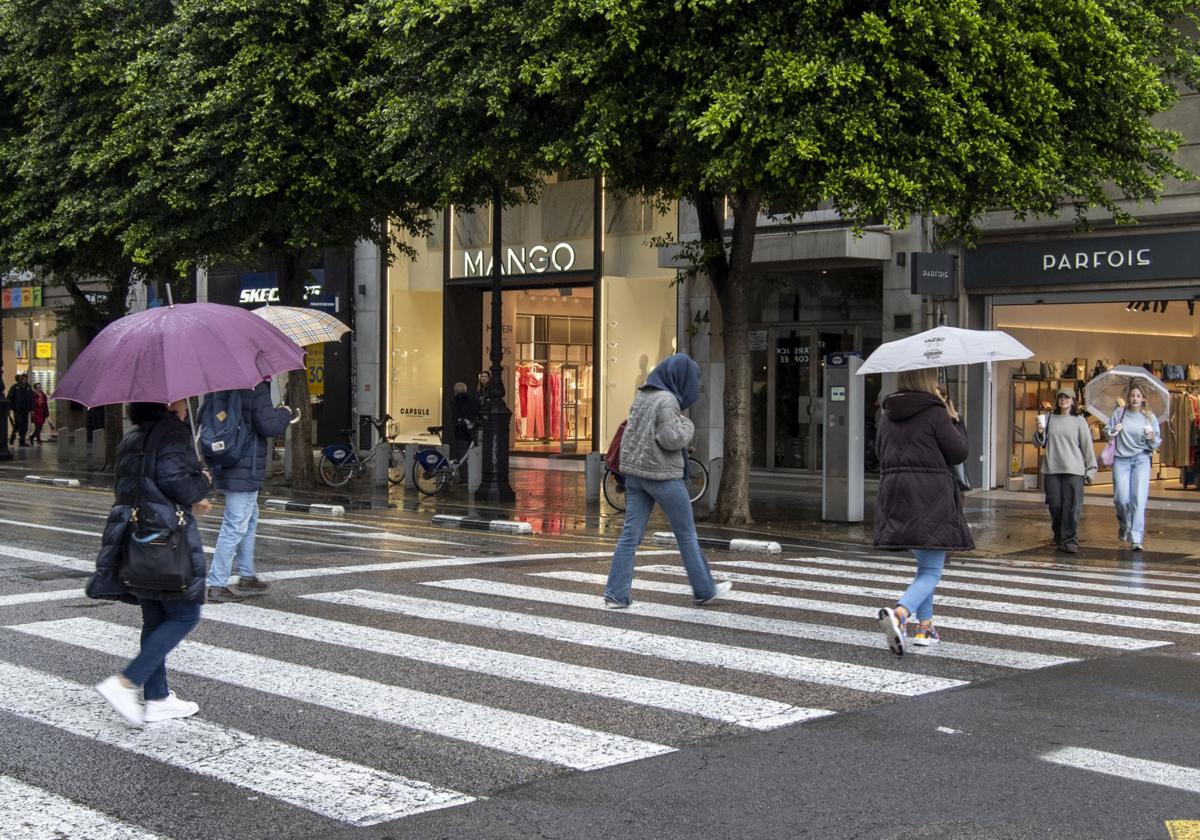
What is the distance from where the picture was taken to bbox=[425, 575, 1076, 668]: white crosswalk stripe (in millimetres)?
8164

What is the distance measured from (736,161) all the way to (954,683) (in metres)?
8.12

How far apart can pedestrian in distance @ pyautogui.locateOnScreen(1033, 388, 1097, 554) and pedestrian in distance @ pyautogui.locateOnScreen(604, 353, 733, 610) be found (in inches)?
274

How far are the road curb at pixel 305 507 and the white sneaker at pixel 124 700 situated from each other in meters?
12.6

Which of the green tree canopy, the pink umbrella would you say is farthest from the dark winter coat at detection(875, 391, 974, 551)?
the green tree canopy

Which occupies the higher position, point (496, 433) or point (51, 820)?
point (496, 433)

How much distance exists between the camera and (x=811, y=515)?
62.6 ft

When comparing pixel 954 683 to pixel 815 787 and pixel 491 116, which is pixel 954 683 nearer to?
pixel 815 787

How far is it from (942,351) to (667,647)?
2.67 meters

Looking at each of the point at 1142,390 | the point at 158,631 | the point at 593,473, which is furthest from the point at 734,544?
the point at 158,631

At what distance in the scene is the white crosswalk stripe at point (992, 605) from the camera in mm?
9586

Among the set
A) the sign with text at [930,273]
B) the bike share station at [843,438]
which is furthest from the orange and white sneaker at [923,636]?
the sign with text at [930,273]

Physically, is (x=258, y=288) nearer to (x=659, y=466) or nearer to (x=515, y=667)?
(x=659, y=466)

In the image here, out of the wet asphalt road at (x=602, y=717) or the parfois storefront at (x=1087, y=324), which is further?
the parfois storefront at (x=1087, y=324)

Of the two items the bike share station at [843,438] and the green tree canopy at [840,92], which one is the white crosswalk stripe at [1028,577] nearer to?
the bike share station at [843,438]
